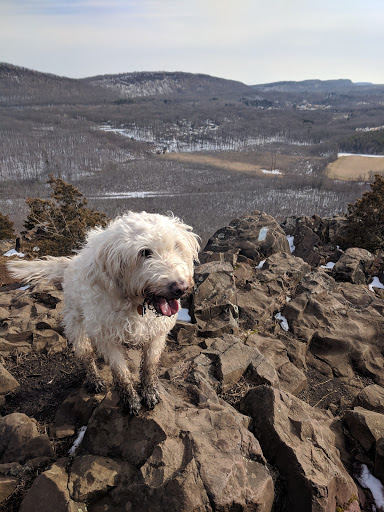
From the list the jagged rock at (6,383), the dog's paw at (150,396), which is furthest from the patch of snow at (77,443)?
the jagged rock at (6,383)

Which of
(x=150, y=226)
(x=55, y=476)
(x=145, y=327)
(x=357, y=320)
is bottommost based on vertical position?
(x=357, y=320)

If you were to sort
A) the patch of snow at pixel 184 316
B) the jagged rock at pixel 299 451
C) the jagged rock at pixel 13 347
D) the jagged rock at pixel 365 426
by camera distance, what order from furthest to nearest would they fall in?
the patch of snow at pixel 184 316 → the jagged rock at pixel 13 347 → the jagged rock at pixel 365 426 → the jagged rock at pixel 299 451

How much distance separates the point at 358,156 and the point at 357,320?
372 ft

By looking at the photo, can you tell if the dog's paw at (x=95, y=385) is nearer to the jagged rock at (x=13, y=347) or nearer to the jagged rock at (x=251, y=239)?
the jagged rock at (x=13, y=347)

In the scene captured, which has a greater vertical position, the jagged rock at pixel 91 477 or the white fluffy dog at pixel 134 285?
the white fluffy dog at pixel 134 285

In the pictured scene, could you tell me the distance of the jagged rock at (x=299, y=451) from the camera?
3.45m

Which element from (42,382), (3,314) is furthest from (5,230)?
(42,382)

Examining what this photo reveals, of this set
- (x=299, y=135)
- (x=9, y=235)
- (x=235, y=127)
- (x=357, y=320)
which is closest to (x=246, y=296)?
(x=357, y=320)

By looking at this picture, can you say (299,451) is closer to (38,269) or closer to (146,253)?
(146,253)

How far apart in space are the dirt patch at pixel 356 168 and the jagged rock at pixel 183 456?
89.1 m

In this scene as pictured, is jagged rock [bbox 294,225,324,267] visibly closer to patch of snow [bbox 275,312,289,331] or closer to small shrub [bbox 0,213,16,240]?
patch of snow [bbox 275,312,289,331]

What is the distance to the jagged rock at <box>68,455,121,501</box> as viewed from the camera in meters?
3.22

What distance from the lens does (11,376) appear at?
549cm

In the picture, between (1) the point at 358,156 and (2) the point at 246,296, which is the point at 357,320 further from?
(1) the point at 358,156
